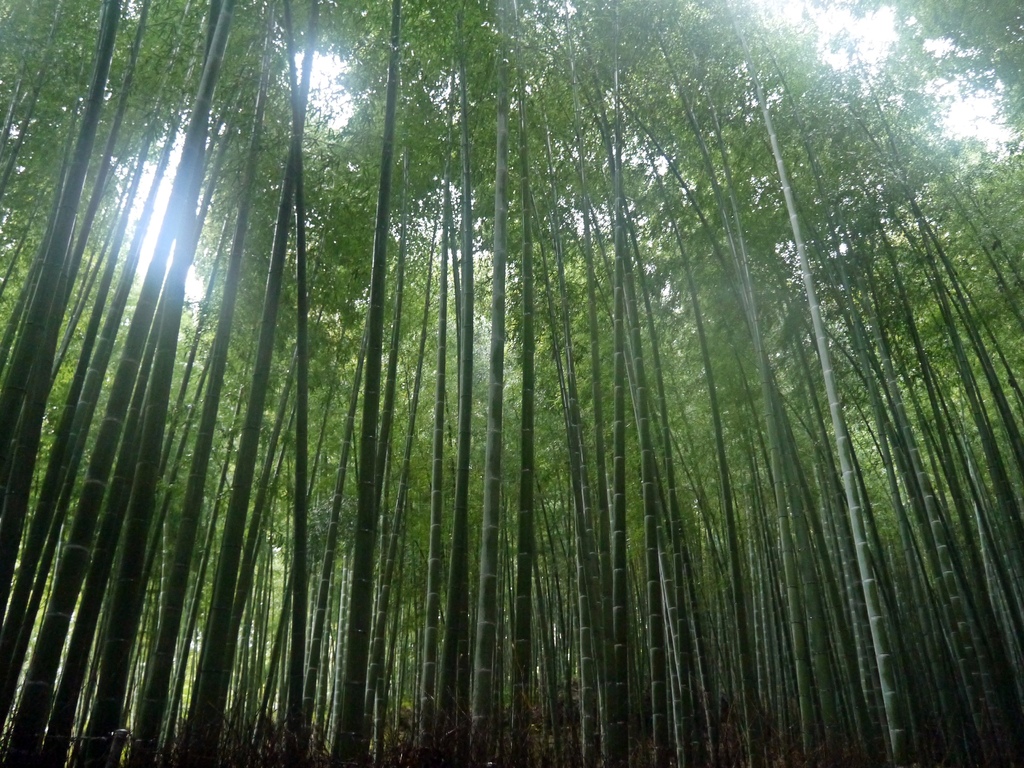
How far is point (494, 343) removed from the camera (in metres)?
3.40

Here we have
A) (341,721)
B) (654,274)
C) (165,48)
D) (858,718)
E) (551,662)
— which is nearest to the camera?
(341,721)

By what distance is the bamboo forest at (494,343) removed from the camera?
2543mm

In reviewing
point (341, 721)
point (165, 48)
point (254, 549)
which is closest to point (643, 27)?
point (165, 48)

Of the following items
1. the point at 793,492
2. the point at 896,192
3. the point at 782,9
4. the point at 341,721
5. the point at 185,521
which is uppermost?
the point at 782,9

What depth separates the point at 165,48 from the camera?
4.03 metres

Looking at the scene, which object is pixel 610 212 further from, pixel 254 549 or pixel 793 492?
pixel 254 549

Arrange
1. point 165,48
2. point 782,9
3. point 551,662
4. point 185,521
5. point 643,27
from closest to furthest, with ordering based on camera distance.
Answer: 1. point 185,521
2. point 165,48
3. point 643,27
4. point 782,9
5. point 551,662

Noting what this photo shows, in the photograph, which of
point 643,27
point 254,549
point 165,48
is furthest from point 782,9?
point 254,549

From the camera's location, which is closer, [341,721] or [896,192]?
[341,721]

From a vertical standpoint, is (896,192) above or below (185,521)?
above

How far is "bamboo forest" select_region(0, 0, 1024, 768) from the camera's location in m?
2.54

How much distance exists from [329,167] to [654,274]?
268 centimetres

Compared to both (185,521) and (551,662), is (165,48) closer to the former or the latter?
(185,521)

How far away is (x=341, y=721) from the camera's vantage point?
249 centimetres
